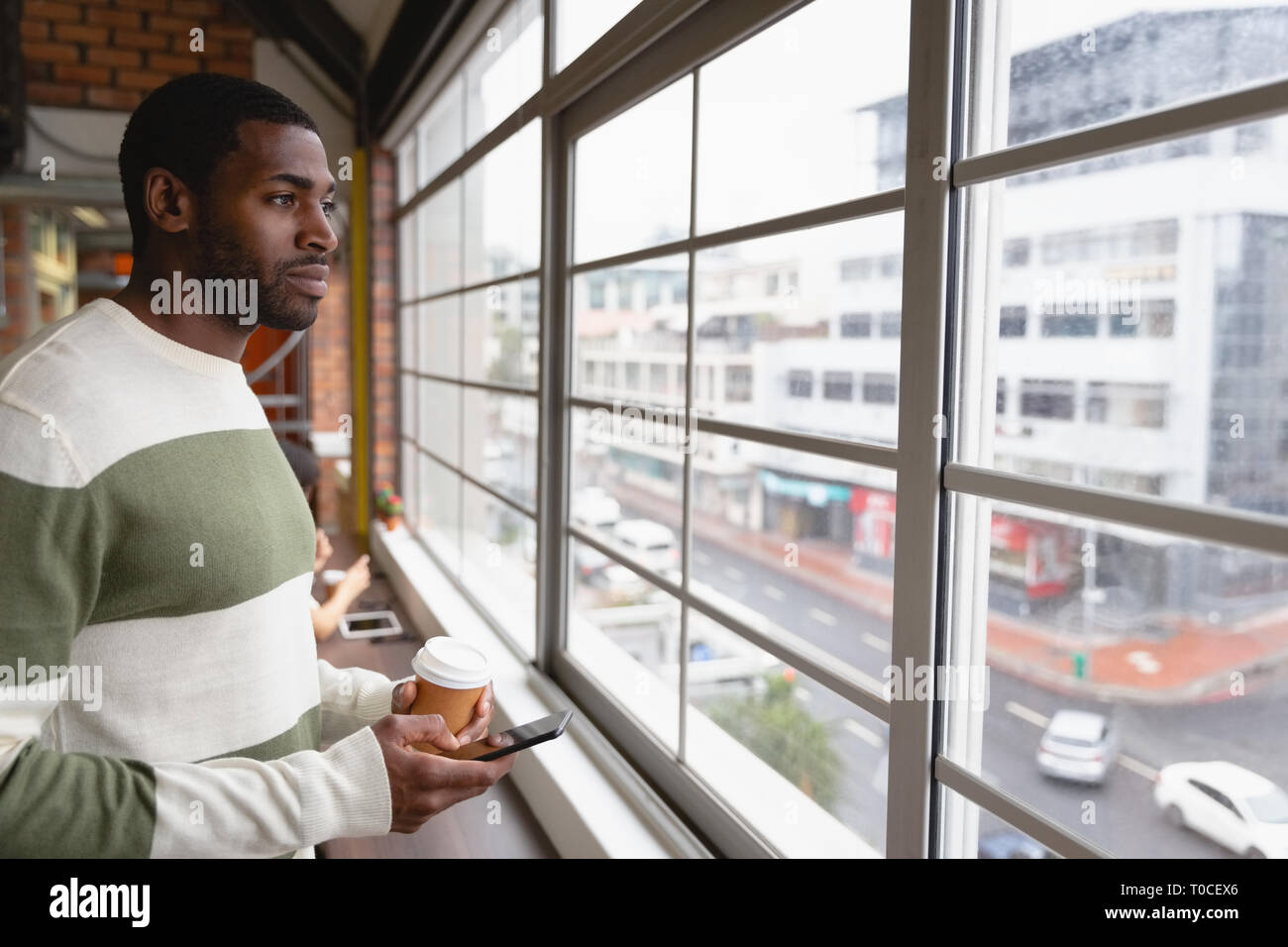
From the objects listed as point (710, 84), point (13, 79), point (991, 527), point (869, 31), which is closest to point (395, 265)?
point (13, 79)

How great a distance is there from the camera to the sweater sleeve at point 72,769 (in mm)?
650

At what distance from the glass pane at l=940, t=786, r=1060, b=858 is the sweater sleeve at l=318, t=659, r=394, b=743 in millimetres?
620

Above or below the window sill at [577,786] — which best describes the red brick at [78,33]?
above

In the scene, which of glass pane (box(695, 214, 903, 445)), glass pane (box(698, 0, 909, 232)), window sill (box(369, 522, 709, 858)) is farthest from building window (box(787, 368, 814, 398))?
window sill (box(369, 522, 709, 858))

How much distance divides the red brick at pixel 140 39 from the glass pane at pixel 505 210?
0.89m

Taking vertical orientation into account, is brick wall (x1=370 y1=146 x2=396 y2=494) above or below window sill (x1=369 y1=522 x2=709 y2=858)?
above

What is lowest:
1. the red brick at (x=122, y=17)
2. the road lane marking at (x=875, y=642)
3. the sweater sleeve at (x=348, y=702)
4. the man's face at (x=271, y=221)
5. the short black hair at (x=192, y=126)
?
the sweater sleeve at (x=348, y=702)

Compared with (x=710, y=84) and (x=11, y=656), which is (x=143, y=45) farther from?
(x=11, y=656)

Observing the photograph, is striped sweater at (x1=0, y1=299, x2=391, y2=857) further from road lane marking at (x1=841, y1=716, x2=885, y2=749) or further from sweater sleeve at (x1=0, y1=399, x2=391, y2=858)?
road lane marking at (x1=841, y1=716, x2=885, y2=749)

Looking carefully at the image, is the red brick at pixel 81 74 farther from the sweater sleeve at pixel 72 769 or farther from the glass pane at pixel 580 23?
the sweater sleeve at pixel 72 769

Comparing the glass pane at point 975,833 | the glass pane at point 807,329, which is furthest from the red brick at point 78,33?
the glass pane at point 975,833

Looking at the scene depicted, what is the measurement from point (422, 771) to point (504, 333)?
2171 millimetres

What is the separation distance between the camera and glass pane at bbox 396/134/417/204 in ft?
12.7
